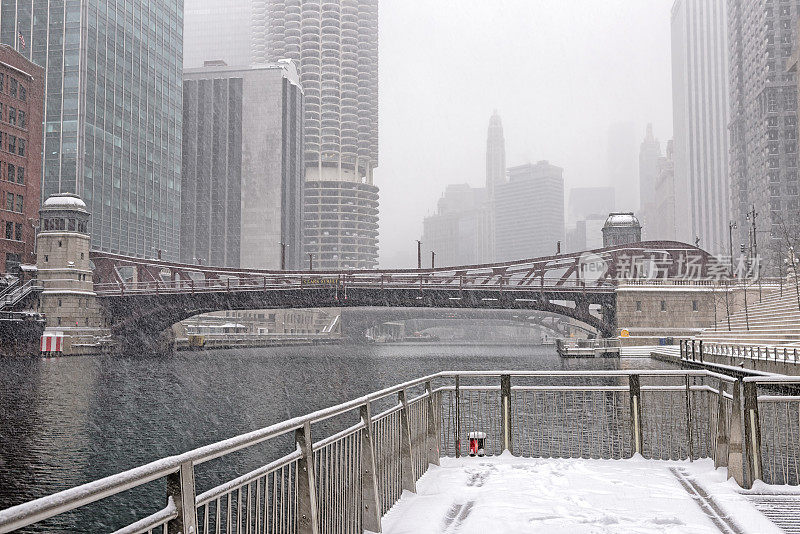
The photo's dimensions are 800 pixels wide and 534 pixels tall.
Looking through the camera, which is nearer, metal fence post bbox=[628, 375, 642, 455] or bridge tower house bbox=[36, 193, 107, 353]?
metal fence post bbox=[628, 375, 642, 455]

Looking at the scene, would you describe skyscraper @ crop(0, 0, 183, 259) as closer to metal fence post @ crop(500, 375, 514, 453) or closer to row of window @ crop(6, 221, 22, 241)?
row of window @ crop(6, 221, 22, 241)

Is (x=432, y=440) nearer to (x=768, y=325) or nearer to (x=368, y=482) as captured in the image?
(x=368, y=482)

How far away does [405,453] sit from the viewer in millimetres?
10242

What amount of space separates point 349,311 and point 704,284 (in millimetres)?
87830

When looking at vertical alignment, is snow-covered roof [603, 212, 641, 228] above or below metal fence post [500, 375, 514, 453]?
above

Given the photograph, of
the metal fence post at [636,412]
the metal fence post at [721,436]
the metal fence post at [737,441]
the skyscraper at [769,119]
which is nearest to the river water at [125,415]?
the metal fence post at [636,412]

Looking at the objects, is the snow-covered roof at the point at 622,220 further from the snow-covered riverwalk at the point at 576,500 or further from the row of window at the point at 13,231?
the snow-covered riverwalk at the point at 576,500

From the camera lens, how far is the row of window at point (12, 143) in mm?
80438

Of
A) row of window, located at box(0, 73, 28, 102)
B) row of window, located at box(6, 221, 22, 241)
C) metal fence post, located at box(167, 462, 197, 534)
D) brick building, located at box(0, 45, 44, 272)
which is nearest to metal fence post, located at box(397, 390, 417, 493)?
metal fence post, located at box(167, 462, 197, 534)

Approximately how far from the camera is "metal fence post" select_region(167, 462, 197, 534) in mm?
4336

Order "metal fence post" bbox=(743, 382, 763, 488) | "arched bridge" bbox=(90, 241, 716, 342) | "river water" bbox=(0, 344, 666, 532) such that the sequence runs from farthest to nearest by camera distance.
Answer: "arched bridge" bbox=(90, 241, 716, 342) → "river water" bbox=(0, 344, 666, 532) → "metal fence post" bbox=(743, 382, 763, 488)

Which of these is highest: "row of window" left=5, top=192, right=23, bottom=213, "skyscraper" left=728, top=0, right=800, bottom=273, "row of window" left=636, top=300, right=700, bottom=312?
"skyscraper" left=728, top=0, right=800, bottom=273

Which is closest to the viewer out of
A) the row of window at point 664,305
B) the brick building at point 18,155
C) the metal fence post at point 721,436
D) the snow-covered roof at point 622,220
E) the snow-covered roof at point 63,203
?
the metal fence post at point 721,436

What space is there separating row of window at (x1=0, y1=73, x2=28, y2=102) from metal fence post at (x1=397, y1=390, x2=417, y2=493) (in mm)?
83402
